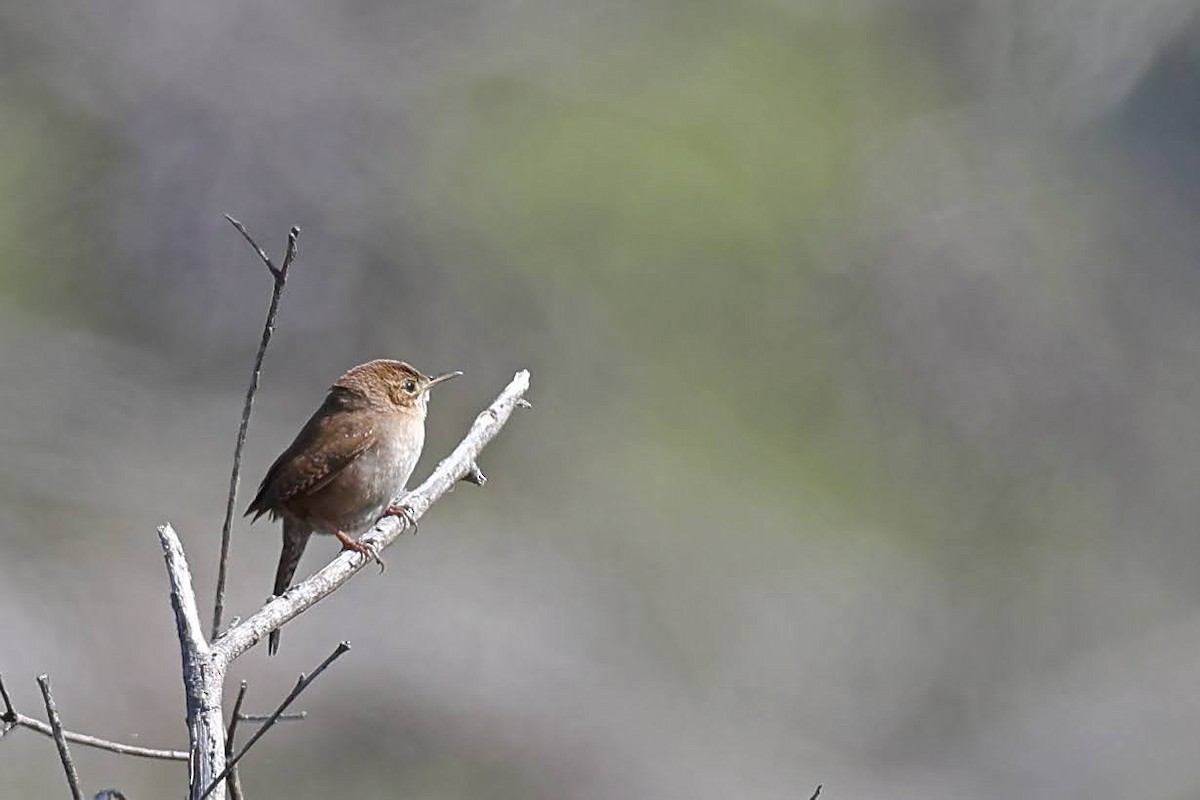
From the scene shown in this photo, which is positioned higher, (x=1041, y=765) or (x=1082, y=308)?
(x=1082, y=308)

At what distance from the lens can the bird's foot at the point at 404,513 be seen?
571cm

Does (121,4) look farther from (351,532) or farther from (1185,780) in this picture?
(351,532)

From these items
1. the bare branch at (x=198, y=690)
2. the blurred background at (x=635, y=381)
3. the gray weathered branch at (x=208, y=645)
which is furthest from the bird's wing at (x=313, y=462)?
the blurred background at (x=635, y=381)

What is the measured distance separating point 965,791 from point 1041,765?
1051mm

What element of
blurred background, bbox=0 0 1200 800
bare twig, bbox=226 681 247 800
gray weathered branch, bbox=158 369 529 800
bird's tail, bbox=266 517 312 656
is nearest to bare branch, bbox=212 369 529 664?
gray weathered branch, bbox=158 369 529 800

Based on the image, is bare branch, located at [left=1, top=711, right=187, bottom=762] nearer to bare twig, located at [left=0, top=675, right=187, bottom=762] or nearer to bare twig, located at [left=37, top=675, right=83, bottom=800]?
bare twig, located at [left=0, top=675, right=187, bottom=762]

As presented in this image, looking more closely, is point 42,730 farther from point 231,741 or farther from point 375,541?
point 375,541

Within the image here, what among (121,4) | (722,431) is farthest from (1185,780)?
(121,4)

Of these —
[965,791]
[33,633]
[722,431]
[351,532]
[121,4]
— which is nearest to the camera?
[351,532]

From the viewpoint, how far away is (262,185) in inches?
766

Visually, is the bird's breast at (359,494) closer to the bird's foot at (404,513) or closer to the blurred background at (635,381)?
the bird's foot at (404,513)

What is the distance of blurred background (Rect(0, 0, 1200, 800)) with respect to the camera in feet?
45.8

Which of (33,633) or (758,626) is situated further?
(758,626)

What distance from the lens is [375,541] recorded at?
18.4 feet
